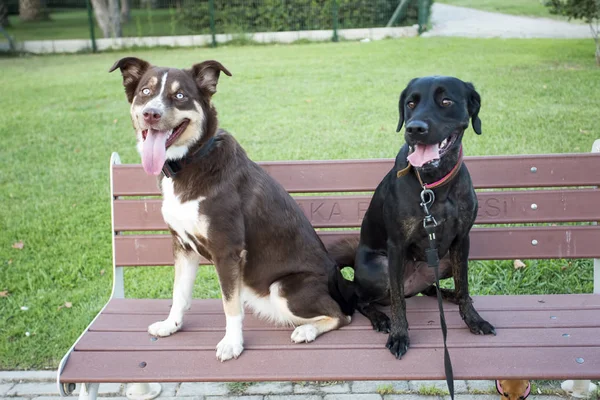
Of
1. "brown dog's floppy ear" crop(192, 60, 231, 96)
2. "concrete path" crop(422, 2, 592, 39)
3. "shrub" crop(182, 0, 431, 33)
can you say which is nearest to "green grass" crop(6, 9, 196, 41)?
"shrub" crop(182, 0, 431, 33)

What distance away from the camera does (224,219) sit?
302 cm

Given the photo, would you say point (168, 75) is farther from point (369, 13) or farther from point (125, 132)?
point (369, 13)

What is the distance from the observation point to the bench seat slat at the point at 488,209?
3.60 metres

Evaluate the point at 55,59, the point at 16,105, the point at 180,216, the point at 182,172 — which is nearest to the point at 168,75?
the point at 182,172

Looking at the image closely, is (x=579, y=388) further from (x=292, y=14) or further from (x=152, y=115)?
(x=292, y=14)

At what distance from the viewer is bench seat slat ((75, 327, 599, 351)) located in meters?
2.94

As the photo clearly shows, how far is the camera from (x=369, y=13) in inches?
773

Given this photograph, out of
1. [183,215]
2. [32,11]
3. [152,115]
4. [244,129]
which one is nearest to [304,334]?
[183,215]

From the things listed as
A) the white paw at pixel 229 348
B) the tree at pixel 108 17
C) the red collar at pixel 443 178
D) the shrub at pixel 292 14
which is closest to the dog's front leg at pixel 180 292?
the white paw at pixel 229 348

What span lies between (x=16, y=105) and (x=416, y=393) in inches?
393

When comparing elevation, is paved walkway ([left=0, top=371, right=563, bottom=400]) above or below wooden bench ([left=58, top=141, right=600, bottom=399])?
below

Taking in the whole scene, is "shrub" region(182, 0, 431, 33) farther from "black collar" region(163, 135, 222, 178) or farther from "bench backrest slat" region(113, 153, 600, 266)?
"black collar" region(163, 135, 222, 178)

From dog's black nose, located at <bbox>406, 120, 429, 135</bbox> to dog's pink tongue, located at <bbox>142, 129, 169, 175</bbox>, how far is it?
114cm

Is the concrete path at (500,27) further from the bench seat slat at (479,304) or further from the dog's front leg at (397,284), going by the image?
the dog's front leg at (397,284)
